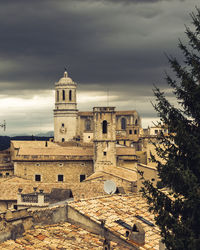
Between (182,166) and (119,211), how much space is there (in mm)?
10839

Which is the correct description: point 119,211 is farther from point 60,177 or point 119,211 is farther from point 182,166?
point 60,177

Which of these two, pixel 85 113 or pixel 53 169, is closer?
pixel 53 169

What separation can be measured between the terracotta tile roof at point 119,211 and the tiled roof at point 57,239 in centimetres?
93

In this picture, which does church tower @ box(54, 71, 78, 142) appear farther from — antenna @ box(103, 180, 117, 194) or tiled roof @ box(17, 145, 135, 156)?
antenna @ box(103, 180, 117, 194)

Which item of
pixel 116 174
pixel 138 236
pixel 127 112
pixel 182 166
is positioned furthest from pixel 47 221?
pixel 127 112

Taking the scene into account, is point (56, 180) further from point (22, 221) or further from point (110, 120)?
point (22, 221)

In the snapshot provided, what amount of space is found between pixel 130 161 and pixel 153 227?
138 feet

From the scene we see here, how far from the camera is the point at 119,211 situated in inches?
849

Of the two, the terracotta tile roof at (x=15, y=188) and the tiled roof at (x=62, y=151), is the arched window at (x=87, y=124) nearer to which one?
the tiled roof at (x=62, y=151)

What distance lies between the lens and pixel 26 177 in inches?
2325

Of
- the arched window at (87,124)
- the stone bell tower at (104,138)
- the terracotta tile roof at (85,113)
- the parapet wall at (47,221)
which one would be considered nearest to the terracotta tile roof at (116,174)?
the stone bell tower at (104,138)

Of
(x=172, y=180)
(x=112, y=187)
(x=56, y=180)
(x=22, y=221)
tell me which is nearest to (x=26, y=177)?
(x=56, y=180)

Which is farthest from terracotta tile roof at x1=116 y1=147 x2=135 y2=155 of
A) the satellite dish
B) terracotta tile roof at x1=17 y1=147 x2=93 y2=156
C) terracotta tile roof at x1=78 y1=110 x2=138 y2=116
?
terracotta tile roof at x1=78 y1=110 x2=138 y2=116

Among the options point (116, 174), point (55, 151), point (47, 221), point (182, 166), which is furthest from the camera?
point (55, 151)
